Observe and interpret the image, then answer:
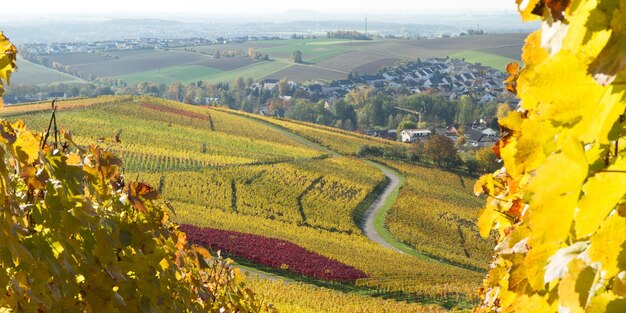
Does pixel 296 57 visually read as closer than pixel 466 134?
No

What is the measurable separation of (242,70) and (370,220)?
100 metres

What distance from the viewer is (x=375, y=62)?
5433 inches

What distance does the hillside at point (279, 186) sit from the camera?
25000mm

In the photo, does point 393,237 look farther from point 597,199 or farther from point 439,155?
point 597,199

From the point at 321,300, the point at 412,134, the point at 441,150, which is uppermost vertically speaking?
the point at 321,300

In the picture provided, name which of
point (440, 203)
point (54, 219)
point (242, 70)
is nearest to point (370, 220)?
point (440, 203)

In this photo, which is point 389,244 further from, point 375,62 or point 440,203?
point 375,62

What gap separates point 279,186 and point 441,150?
1742cm

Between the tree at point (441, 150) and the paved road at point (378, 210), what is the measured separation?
4.92 metres

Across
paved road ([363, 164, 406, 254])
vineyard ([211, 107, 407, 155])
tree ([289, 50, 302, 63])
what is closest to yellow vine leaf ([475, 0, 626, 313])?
paved road ([363, 164, 406, 254])

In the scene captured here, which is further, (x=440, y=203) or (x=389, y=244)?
(x=440, y=203)

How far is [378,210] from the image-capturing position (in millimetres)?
38625

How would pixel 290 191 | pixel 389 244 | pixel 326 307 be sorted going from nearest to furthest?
1. pixel 326 307
2. pixel 389 244
3. pixel 290 191

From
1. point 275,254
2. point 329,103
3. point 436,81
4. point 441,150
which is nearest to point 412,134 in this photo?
point 441,150
